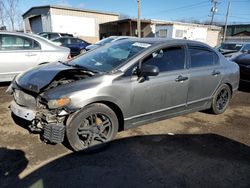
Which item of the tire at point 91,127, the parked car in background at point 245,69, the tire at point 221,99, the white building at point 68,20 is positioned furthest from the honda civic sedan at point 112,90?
the white building at point 68,20

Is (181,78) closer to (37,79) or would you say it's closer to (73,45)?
(37,79)

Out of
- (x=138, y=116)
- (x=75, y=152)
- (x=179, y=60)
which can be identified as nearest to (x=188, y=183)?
(x=138, y=116)

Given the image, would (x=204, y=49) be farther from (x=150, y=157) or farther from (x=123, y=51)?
(x=150, y=157)

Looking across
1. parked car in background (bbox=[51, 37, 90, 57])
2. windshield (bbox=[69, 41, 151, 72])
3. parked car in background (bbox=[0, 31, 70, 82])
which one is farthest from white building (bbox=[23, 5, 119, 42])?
windshield (bbox=[69, 41, 151, 72])

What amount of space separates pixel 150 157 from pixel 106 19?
30155 millimetres

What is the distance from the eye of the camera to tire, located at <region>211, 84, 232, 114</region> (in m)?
5.07

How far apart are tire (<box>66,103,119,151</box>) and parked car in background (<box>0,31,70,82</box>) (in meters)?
3.73

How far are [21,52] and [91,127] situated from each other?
3930 mm

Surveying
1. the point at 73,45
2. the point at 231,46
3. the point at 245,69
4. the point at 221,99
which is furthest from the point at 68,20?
the point at 221,99

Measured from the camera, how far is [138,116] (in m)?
3.83

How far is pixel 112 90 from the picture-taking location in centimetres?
344

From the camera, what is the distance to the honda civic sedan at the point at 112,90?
3205mm

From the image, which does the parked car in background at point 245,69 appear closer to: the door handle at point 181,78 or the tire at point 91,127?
the door handle at point 181,78

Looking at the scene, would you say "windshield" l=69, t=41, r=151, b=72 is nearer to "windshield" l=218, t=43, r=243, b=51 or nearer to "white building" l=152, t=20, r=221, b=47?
"windshield" l=218, t=43, r=243, b=51
